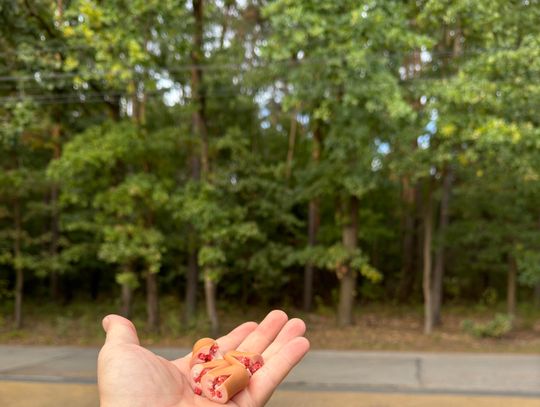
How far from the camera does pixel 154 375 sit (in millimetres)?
3023

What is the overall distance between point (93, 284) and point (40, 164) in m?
6.53

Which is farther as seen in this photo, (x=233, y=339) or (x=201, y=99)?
(x=201, y=99)

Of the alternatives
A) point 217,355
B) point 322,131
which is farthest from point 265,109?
point 217,355

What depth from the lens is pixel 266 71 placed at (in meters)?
11.4

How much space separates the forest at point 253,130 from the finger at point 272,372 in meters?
6.10

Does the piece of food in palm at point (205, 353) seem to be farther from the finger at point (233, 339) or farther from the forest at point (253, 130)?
the forest at point (253, 130)

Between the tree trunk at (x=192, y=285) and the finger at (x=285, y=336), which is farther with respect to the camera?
the tree trunk at (x=192, y=285)

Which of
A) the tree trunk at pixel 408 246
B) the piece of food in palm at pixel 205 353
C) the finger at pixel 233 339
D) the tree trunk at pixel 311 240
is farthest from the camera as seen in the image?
the tree trunk at pixel 408 246

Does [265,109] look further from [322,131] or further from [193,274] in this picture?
[193,274]

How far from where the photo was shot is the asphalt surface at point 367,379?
602 cm

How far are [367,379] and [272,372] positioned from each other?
4.33 m

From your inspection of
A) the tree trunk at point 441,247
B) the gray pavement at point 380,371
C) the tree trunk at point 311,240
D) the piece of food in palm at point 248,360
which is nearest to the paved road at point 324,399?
the gray pavement at point 380,371

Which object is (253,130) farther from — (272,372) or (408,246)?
(272,372)

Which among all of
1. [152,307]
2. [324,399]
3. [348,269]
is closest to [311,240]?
[348,269]
